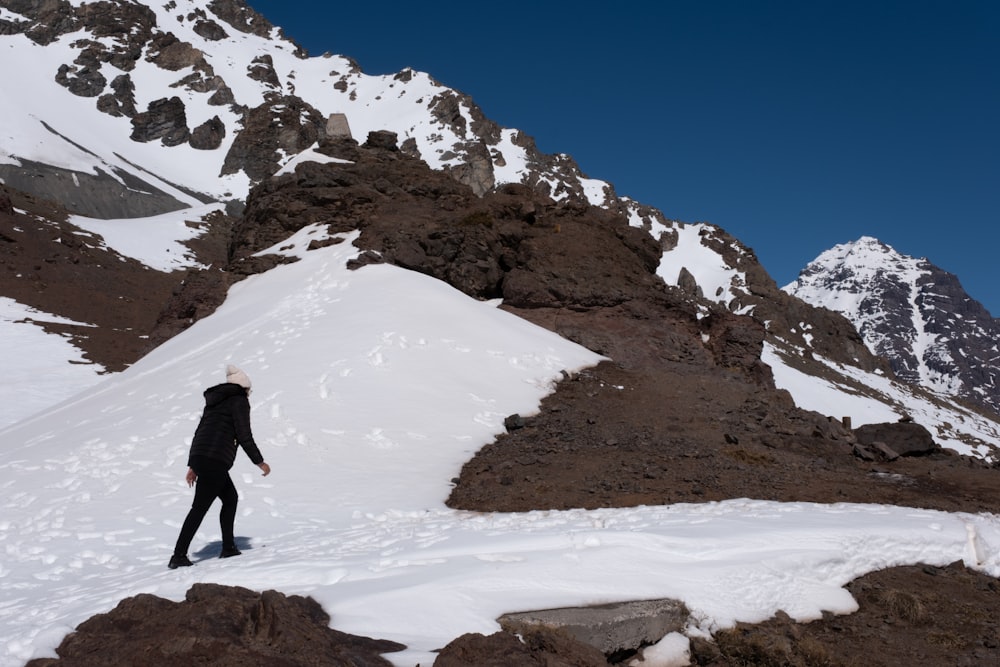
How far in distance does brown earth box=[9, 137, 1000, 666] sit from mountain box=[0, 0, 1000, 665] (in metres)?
0.07

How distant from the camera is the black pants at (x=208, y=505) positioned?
264 inches

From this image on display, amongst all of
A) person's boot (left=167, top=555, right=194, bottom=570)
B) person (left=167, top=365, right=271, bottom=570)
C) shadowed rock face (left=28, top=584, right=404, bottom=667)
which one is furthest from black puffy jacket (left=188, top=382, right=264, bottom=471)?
shadowed rock face (left=28, top=584, right=404, bottom=667)

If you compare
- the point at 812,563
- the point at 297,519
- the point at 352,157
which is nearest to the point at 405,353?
the point at 297,519

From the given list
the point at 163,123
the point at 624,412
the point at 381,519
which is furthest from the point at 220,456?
the point at 163,123

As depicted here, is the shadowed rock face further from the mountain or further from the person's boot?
the person's boot

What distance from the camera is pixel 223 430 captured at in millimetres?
7078

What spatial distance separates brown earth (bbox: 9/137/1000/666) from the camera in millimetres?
5797

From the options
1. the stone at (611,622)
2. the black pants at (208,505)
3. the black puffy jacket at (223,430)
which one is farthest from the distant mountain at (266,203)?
the stone at (611,622)

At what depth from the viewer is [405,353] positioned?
48.0 ft

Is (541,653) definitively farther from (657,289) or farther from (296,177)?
(296,177)

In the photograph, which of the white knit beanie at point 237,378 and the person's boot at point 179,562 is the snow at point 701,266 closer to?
the white knit beanie at point 237,378

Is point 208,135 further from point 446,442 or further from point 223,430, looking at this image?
point 223,430

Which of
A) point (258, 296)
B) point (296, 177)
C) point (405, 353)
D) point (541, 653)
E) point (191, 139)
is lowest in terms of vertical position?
point (541, 653)

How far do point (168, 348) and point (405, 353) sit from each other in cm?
780
